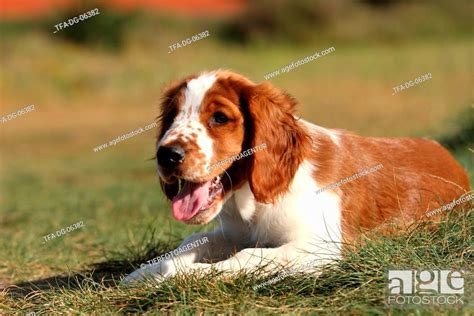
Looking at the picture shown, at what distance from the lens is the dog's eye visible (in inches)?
218

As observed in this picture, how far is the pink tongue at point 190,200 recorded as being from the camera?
5539 mm

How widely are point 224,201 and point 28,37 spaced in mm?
24205

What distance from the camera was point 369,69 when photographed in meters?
26.7

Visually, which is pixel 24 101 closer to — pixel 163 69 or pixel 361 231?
pixel 163 69

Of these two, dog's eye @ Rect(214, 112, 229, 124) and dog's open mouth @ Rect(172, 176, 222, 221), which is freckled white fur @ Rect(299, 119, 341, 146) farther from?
dog's open mouth @ Rect(172, 176, 222, 221)

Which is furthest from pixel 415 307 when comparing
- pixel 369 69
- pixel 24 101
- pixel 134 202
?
pixel 369 69

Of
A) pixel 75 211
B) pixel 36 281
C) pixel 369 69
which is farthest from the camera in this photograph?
pixel 369 69

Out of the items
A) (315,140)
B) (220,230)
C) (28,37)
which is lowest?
(220,230)

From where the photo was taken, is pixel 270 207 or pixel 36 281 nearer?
pixel 270 207

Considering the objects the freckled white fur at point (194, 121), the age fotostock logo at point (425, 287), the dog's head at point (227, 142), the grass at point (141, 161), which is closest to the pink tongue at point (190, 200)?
the dog's head at point (227, 142)

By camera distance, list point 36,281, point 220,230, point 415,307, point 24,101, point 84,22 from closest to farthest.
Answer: point 415,307, point 220,230, point 36,281, point 24,101, point 84,22

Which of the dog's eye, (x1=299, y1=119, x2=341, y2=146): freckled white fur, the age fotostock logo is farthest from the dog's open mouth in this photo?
the age fotostock logo

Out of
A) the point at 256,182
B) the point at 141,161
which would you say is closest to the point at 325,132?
the point at 256,182

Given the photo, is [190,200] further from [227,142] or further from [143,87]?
[143,87]
